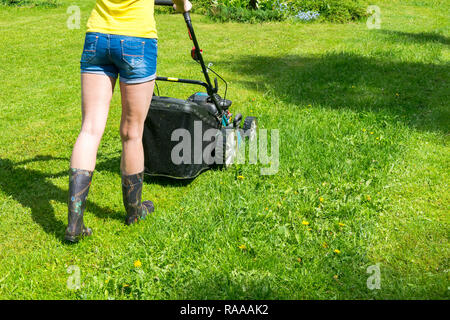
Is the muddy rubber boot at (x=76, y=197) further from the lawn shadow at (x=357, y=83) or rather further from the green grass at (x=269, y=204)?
the lawn shadow at (x=357, y=83)

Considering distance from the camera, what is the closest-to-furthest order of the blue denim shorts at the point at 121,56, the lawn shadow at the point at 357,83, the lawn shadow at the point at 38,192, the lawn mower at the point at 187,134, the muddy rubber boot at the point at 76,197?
1. the blue denim shorts at the point at 121,56
2. the muddy rubber boot at the point at 76,197
3. the lawn shadow at the point at 38,192
4. the lawn mower at the point at 187,134
5. the lawn shadow at the point at 357,83

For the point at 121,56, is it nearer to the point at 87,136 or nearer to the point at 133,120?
the point at 133,120

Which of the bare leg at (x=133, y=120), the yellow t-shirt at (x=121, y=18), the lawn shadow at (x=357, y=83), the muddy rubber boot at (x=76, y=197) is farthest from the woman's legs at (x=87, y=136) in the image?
the lawn shadow at (x=357, y=83)

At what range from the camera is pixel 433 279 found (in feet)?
8.42

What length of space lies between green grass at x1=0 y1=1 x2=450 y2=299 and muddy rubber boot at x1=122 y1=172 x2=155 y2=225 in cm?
9

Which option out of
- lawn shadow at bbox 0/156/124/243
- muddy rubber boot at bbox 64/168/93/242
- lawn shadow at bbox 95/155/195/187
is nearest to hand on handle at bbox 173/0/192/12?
muddy rubber boot at bbox 64/168/93/242

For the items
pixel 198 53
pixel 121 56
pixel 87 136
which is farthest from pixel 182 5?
pixel 87 136

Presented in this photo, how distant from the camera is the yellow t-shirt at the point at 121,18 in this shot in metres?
2.56

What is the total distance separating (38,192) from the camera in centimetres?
362

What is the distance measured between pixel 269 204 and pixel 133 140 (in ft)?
3.69

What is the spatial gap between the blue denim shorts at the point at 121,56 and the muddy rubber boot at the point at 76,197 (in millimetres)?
613

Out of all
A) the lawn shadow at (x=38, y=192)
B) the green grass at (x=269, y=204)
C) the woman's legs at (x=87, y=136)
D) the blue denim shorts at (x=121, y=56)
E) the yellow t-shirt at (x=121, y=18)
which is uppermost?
the yellow t-shirt at (x=121, y=18)
